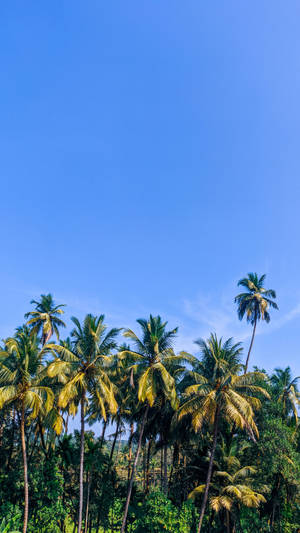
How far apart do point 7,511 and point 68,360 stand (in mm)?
12482

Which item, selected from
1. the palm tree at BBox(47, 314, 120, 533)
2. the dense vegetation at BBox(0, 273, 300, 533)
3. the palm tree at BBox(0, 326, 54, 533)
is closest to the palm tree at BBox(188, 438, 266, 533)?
the dense vegetation at BBox(0, 273, 300, 533)

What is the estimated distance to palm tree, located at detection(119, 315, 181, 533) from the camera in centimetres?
2423

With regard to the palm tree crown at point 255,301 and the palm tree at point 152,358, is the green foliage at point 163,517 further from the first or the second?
the palm tree crown at point 255,301

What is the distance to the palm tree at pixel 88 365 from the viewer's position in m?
22.9

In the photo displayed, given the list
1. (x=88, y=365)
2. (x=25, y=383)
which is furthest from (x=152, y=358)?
(x=25, y=383)

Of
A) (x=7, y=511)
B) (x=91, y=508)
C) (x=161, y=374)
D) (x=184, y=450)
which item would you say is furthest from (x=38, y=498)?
(x=161, y=374)

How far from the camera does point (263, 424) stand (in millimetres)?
29703

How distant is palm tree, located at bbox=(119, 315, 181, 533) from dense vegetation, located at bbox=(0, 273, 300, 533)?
8 centimetres

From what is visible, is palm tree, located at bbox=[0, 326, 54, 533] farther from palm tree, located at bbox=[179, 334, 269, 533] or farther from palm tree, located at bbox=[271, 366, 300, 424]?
palm tree, located at bbox=[271, 366, 300, 424]

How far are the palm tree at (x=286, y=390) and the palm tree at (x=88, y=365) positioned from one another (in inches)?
781

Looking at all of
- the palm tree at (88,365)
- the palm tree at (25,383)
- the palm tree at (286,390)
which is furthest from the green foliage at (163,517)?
the palm tree at (286,390)

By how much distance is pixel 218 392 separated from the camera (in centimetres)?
2356

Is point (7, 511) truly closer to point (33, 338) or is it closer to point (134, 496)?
point (134, 496)

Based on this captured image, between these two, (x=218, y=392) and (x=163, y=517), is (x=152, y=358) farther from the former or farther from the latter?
(x=163, y=517)
